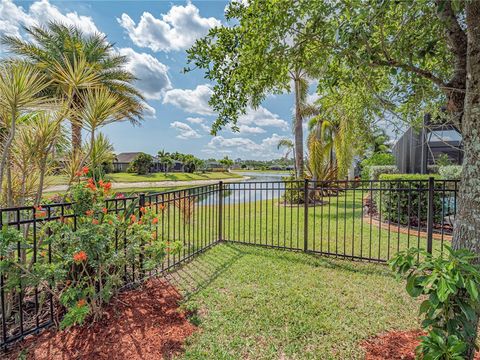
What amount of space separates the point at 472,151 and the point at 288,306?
2.41 metres

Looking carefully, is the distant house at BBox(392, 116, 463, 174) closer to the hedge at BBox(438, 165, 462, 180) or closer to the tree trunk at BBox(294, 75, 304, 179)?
the hedge at BBox(438, 165, 462, 180)

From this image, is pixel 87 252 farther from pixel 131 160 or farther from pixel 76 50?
pixel 131 160

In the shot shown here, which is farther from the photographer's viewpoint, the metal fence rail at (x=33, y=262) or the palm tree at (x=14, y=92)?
the palm tree at (x=14, y=92)

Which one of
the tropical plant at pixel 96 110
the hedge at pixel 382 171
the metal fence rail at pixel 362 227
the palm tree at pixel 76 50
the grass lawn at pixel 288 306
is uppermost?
the palm tree at pixel 76 50

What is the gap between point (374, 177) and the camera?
1248 centimetres

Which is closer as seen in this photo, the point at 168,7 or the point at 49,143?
the point at 49,143

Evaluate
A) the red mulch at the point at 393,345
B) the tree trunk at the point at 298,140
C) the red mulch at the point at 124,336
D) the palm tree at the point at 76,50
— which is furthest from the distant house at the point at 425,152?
the palm tree at the point at 76,50

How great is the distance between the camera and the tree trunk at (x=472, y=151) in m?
1.83

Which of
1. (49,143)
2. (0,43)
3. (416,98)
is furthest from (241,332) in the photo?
(0,43)

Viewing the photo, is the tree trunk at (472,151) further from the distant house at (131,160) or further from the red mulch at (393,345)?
the distant house at (131,160)

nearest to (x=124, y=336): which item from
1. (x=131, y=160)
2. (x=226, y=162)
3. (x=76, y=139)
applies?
(x=76, y=139)

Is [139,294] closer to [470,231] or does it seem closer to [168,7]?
[470,231]

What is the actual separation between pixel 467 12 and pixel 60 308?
479 centimetres

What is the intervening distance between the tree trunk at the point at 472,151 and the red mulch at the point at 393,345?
0.54 m
